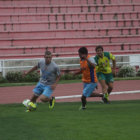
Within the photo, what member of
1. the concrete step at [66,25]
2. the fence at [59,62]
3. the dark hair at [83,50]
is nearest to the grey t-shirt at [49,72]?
the dark hair at [83,50]

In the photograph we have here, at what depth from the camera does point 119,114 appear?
30.4 feet

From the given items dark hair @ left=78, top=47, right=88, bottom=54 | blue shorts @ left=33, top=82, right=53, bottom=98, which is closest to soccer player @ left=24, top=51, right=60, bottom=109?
blue shorts @ left=33, top=82, right=53, bottom=98

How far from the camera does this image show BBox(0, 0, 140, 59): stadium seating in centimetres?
2362

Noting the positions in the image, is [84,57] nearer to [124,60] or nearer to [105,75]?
[105,75]

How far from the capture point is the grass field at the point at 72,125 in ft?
22.2

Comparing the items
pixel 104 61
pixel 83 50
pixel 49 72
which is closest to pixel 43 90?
pixel 49 72

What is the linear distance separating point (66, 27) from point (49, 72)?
14.3 metres

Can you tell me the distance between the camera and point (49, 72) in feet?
35.2

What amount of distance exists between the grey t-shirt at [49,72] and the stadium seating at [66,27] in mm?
12187

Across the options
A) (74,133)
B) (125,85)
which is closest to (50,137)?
(74,133)

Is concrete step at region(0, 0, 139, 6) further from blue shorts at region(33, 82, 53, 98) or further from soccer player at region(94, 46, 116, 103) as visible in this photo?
blue shorts at region(33, 82, 53, 98)

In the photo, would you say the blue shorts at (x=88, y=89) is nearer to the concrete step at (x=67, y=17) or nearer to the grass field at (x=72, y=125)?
the grass field at (x=72, y=125)

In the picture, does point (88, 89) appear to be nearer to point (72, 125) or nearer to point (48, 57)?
point (48, 57)

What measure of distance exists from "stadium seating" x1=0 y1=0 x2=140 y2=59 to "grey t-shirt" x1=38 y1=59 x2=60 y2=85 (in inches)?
480
